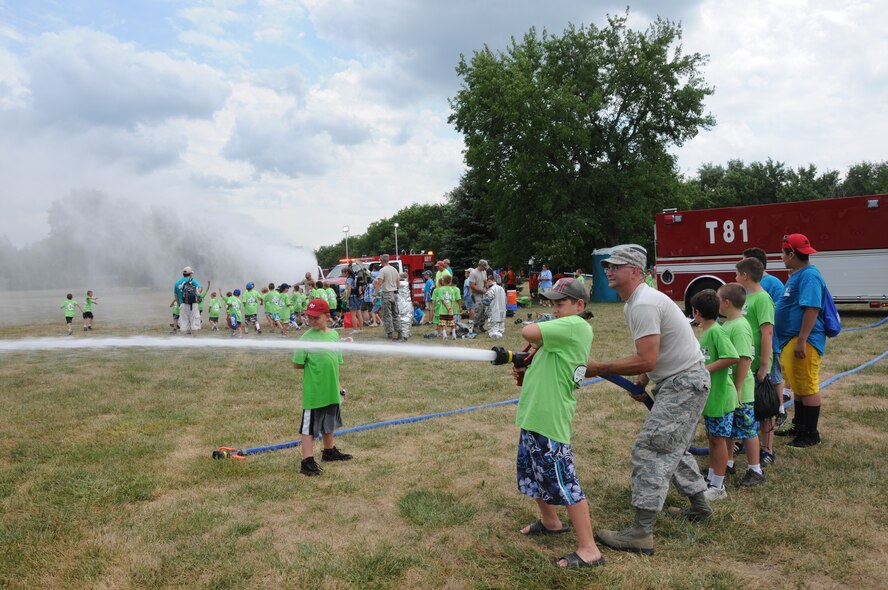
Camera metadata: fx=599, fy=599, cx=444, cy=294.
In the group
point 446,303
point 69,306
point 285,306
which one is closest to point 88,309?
point 69,306

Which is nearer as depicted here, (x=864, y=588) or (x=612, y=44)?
(x=864, y=588)

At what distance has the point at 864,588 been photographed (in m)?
3.54

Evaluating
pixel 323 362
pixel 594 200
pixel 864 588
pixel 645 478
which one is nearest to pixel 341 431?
pixel 323 362

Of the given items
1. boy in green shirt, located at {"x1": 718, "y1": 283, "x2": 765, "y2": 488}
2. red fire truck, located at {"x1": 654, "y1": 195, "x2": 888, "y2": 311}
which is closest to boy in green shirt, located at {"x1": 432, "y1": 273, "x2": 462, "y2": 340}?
red fire truck, located at {"x1": 654, "y1": 195, "x2": 888, "y2": 311}

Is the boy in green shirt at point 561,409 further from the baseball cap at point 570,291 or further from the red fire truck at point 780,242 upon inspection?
the red fire truck at point 780,242

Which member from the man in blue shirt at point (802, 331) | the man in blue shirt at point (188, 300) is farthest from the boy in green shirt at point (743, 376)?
the man in blue shirt at point (188, 300)

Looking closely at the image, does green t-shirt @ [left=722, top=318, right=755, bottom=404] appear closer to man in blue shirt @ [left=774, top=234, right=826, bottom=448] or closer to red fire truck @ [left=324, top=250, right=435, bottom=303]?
man in blue shirt @ [left=774, top=234, right=826, bottom=448]

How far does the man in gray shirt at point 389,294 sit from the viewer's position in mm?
15586

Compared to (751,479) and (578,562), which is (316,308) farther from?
(751,479)

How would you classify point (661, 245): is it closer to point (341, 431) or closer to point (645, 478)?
point (341, 431)

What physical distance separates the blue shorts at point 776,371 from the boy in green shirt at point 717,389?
110cm

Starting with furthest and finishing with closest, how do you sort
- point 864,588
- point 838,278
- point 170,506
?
point 838,278 < point 170,506 < point 864,588

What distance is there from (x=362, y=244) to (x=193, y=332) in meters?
125

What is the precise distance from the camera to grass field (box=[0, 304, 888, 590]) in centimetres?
380
